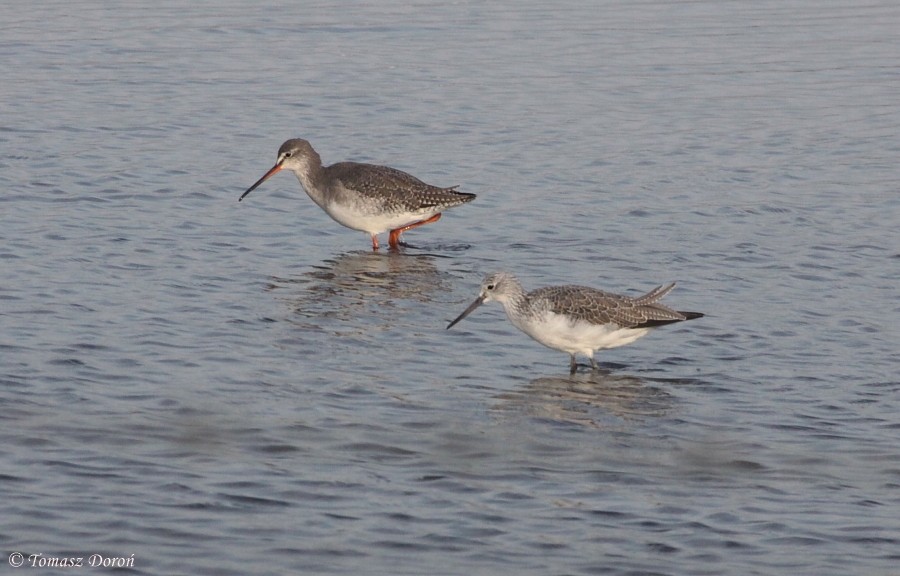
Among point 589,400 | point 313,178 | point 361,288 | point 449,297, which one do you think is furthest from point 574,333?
point 313,178

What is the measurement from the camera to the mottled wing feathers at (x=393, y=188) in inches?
672

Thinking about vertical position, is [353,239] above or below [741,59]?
below

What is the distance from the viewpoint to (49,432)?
10.4 metres

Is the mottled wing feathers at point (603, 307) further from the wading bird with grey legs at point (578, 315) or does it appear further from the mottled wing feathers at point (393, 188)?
the mottled wing feathers at point (393, 188)

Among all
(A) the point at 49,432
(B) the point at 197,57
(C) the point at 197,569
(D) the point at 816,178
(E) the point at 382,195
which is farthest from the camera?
(B) the point at 197,57

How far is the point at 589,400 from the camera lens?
12.0 m

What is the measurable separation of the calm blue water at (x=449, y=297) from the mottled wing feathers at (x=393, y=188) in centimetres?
55

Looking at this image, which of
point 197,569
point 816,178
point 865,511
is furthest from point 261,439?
point 816,178

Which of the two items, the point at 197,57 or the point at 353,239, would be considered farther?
the point at 197,57

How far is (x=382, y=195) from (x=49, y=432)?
7278 millimetres

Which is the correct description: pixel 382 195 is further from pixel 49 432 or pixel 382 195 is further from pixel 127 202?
pixel 49 432

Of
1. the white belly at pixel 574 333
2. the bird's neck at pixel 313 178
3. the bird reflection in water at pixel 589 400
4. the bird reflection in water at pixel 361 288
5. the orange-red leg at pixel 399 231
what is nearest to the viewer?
the bird reflection in water at pixel 589 400

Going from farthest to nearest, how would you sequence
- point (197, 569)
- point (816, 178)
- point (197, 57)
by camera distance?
point (197, 57)
point (816, 178)
point (197, 569)

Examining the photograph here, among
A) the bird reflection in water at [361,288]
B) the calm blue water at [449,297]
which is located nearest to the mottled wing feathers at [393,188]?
the calm blue water at [449,297]
